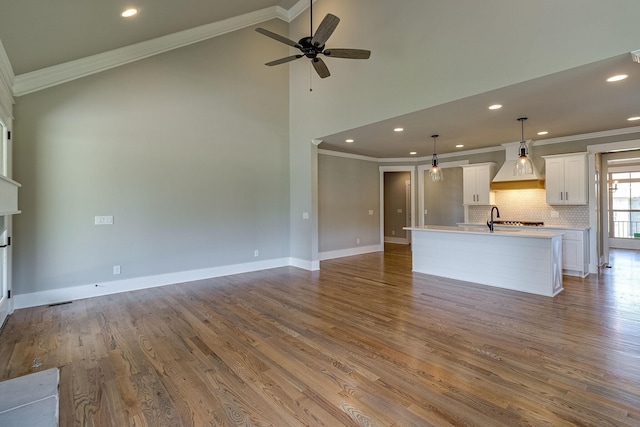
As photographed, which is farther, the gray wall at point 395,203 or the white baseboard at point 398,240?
the gray wall at point 395,203

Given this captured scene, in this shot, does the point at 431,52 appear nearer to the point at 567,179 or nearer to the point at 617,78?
the point at 617,78

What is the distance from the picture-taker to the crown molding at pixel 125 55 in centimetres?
401

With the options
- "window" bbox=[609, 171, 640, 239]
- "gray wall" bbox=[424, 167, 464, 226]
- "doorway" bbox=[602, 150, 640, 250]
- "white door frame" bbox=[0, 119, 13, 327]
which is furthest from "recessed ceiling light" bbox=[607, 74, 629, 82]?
"window" bbox=[609, 171, 640, 239]

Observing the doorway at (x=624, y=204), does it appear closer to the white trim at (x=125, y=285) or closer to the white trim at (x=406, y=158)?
the white trim at (x=406, y=158)

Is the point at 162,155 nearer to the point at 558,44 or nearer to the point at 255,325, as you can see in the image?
the point at 255,325

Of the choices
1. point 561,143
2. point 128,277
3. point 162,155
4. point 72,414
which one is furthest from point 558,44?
point 128,277

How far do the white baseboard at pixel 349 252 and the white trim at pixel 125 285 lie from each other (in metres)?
1.57

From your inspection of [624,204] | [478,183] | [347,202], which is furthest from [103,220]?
[624,204]

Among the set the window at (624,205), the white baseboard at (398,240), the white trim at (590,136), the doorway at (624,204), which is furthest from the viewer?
the white baseboard at (398,240)

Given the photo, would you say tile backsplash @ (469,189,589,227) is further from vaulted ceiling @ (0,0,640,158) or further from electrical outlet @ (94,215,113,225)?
electrical outlet @ (94,215,113,225)

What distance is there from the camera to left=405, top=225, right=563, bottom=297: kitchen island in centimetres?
444

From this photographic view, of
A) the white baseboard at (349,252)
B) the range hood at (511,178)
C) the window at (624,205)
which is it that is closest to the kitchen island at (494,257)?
the range hood at (511,178)

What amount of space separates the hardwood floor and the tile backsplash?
183 cm

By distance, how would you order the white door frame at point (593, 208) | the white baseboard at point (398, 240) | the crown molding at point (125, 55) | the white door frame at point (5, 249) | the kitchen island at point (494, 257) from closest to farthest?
the white door frame at point (5, 249), the crown molding at point (125, 55), the kitchen island at point (494, 257), the white door frame at point (593, 208), the white baseboard at point (398, 240)
